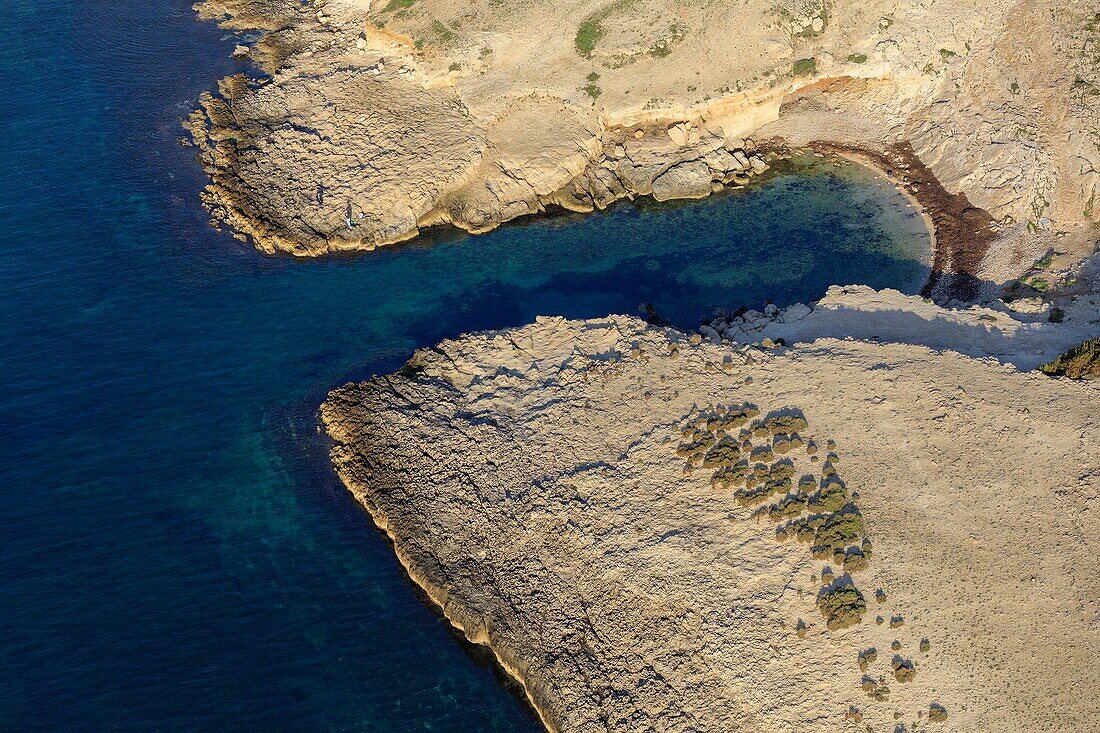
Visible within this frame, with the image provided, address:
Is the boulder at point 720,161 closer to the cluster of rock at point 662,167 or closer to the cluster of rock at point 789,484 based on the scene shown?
the cluster of rock at point 662,167

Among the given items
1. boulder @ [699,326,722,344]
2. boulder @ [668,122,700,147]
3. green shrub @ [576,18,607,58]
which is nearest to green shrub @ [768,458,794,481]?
boulder @ [699,326,722,344]

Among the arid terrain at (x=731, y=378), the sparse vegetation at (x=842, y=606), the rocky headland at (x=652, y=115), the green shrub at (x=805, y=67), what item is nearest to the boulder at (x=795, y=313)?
the arid terrain at (x=731, y=378)

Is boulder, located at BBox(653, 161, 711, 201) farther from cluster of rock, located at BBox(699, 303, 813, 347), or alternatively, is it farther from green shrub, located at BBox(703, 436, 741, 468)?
green shrub, located at BBox(703, 436, 741, 468)

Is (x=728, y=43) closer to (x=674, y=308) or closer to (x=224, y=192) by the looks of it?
(x=674, y=308)

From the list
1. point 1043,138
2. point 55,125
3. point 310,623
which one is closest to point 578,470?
point 310,623

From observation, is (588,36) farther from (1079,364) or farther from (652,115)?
(1079,364)

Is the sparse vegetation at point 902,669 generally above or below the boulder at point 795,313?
below

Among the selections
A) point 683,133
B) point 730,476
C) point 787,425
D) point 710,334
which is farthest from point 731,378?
point 683,133
